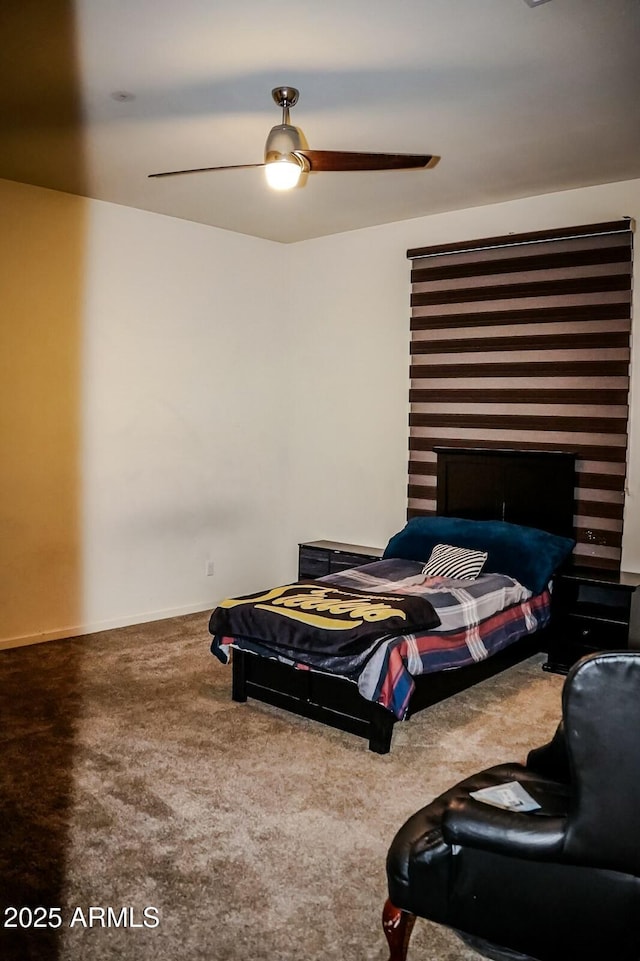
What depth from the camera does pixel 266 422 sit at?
633 centimetres

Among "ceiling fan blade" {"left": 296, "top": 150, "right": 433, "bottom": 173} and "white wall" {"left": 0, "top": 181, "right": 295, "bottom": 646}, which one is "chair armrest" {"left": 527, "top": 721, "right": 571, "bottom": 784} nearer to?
"ceiling fan blade" {"left": 296, "top": 150, "right": 433, "bottom": 173}

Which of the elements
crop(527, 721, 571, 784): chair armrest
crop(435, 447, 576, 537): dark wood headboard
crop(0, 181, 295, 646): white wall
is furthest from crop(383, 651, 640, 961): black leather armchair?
crop(0, 181, 295, 646): white wall

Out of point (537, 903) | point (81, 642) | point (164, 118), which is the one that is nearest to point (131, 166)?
point (164, 118)

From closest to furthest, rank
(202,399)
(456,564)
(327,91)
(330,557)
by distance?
1. (327,91)
2. (456,564)
3. (330,557)
4. (202,399)

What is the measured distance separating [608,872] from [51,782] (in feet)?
7.22

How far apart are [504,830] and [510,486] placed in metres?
3.54

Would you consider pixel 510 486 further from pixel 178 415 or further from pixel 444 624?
pixel 178 415

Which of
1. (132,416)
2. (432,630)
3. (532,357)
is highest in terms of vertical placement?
(532,357)

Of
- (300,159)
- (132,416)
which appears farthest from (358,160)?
(132,416)

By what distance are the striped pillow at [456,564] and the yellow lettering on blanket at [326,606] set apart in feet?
2.47

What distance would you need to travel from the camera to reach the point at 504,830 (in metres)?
1.70

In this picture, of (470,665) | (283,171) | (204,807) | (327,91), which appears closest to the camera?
(204,807)

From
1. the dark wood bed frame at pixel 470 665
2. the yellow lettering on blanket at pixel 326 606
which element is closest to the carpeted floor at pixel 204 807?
the dark wood bed frame at pixel 470 665

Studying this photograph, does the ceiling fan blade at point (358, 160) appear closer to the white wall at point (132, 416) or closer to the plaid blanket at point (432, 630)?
the plaid blanket at point (432, 630)
